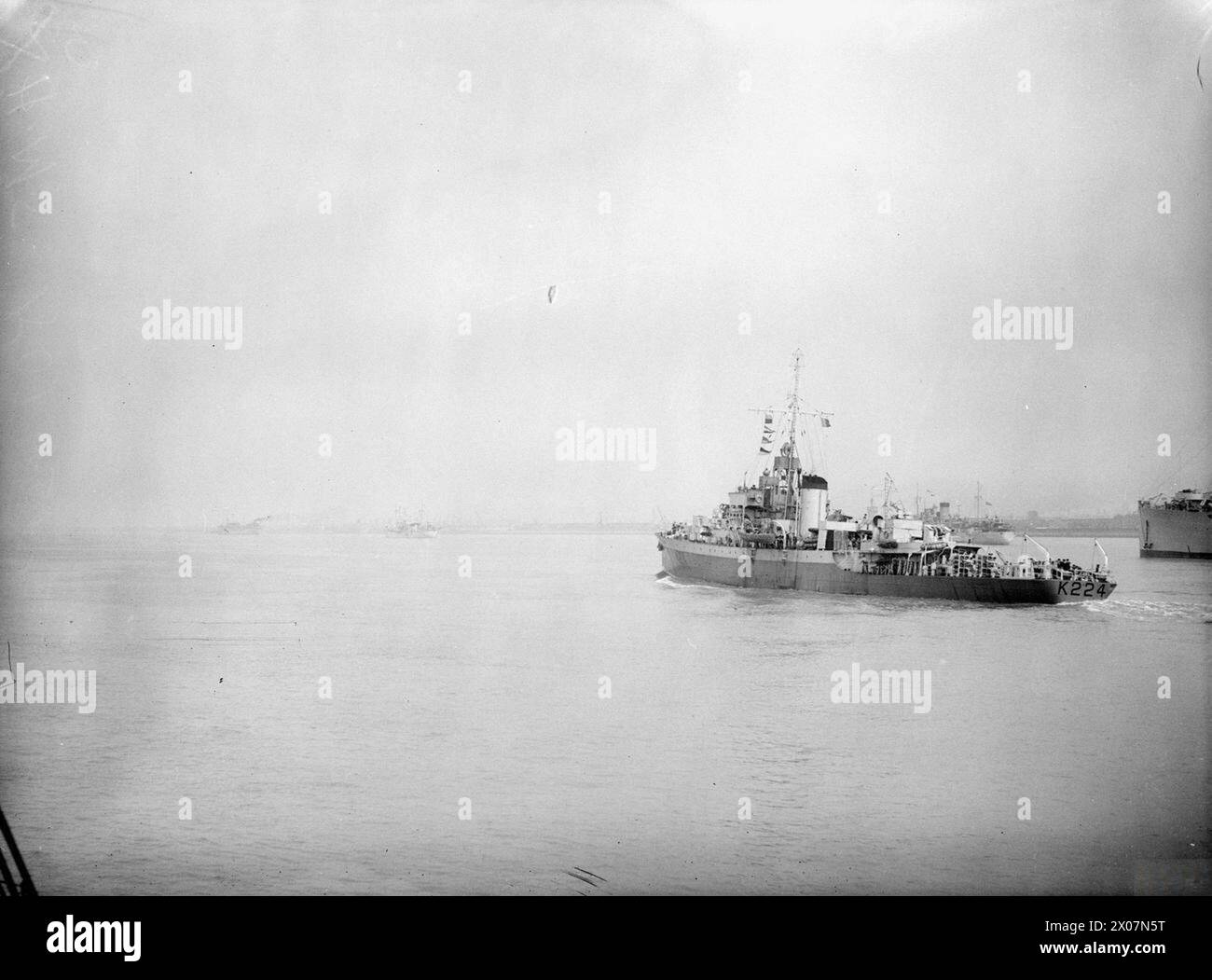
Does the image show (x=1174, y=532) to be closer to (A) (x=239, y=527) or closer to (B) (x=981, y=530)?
(B) (x=981, y=530)

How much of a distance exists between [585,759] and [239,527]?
232 cm

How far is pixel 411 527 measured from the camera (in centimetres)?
650

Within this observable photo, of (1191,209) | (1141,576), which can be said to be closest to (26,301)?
(1191,209)

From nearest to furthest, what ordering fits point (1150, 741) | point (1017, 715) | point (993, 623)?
point (1150, 741)
point (1017, 715)
point (993, 623)

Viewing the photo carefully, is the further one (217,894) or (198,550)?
(198,550)

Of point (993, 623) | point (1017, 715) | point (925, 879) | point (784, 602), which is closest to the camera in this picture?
point (925, 879)

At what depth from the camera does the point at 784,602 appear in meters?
8.83

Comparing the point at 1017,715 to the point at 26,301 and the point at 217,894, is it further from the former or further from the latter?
the point at 26,301

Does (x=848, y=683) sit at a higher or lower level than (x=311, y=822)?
higher

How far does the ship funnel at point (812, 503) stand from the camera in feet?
21.9
